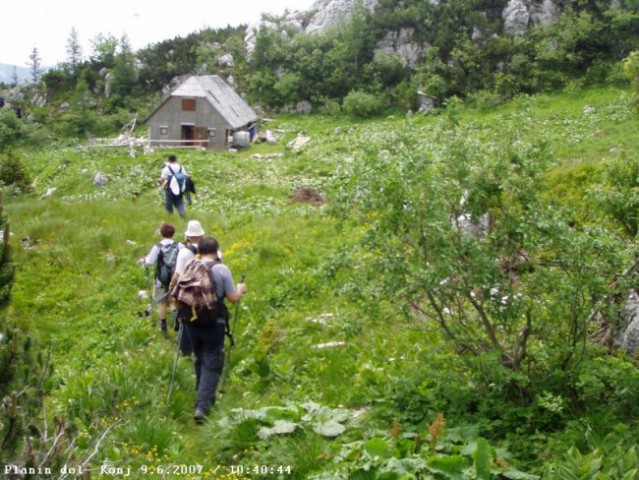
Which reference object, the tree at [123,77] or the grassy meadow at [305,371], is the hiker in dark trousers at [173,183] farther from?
the tree at [123,77]

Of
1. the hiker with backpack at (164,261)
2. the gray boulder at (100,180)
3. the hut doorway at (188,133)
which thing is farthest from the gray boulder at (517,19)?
the hiker with backpack at (164,261)

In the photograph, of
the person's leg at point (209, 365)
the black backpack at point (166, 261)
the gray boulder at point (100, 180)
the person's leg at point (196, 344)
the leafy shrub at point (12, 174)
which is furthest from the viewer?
the gray boulder at point (100, 180)

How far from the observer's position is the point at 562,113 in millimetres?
32281

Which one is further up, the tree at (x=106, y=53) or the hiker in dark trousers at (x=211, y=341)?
the tree at (x=106, y=53)

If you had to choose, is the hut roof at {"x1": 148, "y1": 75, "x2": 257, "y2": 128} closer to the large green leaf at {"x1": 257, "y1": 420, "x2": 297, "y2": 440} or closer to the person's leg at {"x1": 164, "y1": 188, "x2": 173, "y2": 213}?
the person's leg at {"x1": 164, "y1": 188, "x2": 173, "y2": 213}

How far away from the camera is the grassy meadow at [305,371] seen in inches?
215

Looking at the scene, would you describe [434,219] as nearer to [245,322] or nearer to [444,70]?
[245,322]

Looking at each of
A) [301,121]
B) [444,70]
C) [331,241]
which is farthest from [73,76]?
[331,241]

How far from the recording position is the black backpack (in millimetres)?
10320

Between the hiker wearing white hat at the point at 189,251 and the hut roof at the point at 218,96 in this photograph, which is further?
the hut roof at the point at 218,96

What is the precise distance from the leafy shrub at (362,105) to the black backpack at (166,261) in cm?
3237

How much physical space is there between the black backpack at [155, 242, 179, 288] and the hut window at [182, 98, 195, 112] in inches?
1169

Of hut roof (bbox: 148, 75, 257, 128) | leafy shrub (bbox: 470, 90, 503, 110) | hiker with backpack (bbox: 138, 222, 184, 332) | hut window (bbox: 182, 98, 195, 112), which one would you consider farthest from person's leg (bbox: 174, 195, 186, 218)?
leafy shrub (bbox: 470, 90, 503, 110)

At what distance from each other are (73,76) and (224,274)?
56.8m
